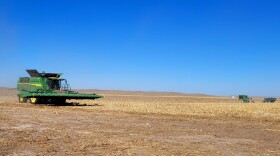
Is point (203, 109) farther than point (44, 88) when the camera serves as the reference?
No

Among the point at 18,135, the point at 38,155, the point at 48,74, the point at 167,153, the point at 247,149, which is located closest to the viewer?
the point at 38,155

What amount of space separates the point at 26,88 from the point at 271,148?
30.7m

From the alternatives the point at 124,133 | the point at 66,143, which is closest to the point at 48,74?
the point at 124,133

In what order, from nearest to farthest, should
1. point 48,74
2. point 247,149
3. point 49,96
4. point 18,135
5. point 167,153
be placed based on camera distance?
point 167,153 → point 247,149 → point 18,135 → point 49,96 → point 48,74

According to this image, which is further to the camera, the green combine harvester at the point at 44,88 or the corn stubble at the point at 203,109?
the green combine harvester at the point at 44,88

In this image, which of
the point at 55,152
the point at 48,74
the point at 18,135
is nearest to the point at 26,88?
the point at 48,74

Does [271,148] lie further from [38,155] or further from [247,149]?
[38,155]

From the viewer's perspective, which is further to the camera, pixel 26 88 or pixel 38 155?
pixel 26 88

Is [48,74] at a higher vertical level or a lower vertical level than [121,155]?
higher

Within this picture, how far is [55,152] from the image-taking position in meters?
9.82

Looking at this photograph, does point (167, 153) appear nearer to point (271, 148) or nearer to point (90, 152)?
point (90, 152)

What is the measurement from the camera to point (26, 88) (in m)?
38.1

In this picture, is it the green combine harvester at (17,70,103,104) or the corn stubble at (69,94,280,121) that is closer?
the corn stubble at (69,94,280,121)

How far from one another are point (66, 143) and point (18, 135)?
254cm
